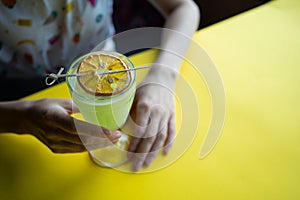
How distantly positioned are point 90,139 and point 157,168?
0.37ft

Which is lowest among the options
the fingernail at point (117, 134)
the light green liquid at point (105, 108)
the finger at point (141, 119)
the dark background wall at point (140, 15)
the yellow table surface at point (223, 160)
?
the dark background wall at point (140, 15)

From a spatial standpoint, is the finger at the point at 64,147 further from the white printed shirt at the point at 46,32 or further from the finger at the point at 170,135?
the white printed shirt at the point at 46,32

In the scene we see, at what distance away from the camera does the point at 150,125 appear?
54 centimetres

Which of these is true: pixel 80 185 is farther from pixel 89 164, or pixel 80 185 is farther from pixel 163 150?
pixel 163 150

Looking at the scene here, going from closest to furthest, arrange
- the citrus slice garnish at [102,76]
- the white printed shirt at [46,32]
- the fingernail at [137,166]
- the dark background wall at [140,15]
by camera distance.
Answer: the citrus slice garnish at [102,76] < the fingernail at [137,166] < the white printed shirt at [46,32] < the dark background wall at [140,15]

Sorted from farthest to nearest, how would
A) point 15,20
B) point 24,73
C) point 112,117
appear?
point 24,73 < point 15,20 < point 112,117

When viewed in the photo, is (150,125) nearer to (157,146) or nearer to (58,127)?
(157,146)

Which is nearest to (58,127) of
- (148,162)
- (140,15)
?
(148,162)

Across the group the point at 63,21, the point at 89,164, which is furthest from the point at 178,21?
the point at 89,164

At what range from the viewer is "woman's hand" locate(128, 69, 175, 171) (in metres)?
0.53

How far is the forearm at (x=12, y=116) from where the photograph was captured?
20.7 inches

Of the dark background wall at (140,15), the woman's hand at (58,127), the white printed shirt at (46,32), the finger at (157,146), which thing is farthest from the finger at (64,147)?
the dark background wall at (140,15)

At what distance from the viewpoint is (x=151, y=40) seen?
66cm

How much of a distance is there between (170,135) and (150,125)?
0.04 meters
